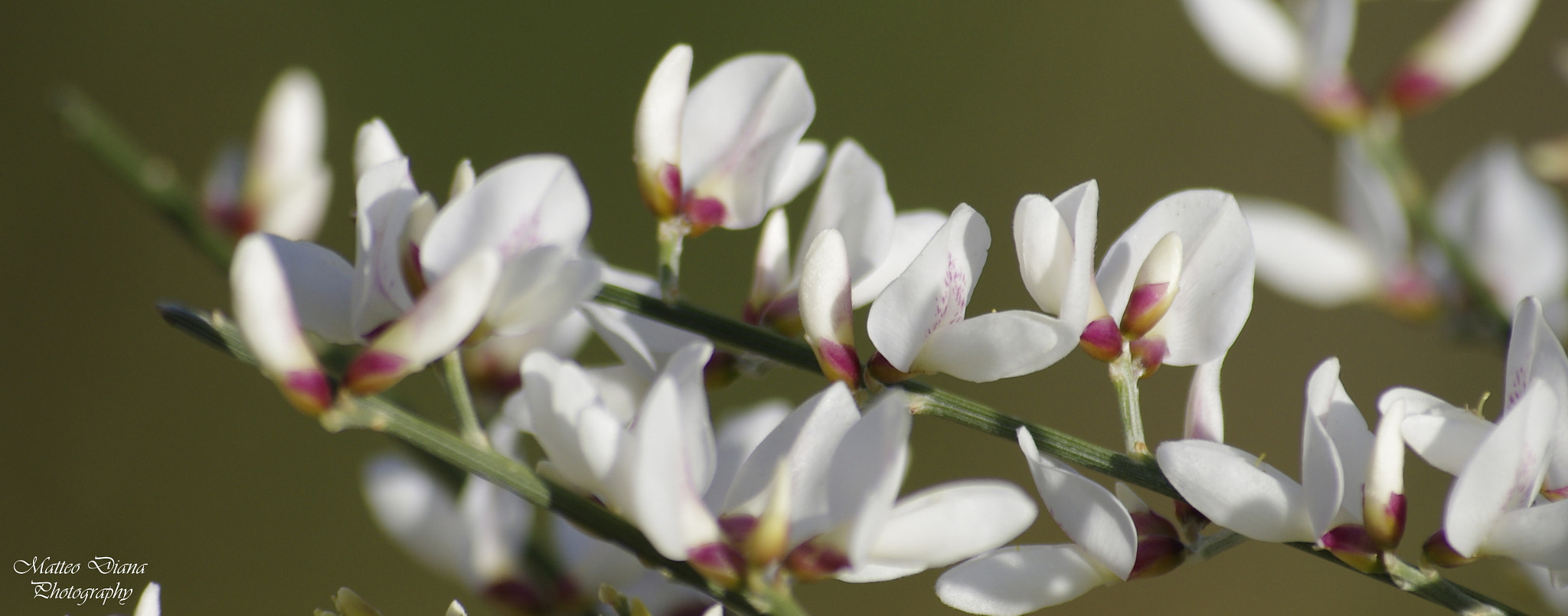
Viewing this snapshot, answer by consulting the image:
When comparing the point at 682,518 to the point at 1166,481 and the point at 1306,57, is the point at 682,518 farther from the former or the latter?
the point at 1306,57

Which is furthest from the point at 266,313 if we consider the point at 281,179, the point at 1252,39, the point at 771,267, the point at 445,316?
the point at 1252,39

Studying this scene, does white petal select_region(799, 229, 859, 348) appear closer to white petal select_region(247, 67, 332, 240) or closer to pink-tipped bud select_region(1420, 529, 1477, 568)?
pink-tipped bud select_region(1420, 529, 1477, 568)

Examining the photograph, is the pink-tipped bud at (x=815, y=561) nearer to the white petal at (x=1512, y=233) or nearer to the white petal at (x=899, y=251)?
the white petal at (x=899, y=251)

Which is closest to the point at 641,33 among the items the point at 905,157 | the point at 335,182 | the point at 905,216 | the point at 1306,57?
the point at 905,157

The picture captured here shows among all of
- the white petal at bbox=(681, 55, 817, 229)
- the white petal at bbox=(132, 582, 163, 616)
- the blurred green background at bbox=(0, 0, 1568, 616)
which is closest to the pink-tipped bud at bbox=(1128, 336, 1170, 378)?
the white petal at bbox=(681, 55, 817, 229)

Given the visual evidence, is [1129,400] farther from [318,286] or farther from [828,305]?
[318,286]

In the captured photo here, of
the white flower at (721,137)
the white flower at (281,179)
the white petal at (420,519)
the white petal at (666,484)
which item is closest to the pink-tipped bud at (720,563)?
the white petal at (666,484)
